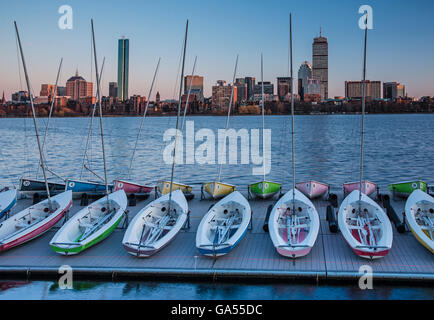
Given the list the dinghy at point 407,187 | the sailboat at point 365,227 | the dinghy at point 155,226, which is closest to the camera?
the sailboat at point 365,227

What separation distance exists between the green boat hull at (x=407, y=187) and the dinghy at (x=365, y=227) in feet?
12.1

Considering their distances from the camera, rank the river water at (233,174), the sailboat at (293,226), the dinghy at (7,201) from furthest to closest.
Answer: the dinghy at (7,201)
the sailboat at (293,226)
the river water at (233,174)

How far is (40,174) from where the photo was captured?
3941 cm

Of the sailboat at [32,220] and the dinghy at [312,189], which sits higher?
the dinghy at [312,189]

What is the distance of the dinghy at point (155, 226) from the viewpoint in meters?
12.9

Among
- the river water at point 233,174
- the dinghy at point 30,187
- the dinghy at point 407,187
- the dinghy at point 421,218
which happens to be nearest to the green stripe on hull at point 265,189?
the dinghy at point 407,187

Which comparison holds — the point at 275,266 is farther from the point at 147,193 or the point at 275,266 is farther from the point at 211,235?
the point at 147,193

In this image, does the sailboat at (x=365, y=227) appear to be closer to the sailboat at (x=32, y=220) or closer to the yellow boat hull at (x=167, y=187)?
the yellow boat hull at (x=167, y=187)

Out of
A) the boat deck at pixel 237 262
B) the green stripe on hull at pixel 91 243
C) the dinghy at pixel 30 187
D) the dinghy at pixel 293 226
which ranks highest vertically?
the dinghy at pixel 30 187

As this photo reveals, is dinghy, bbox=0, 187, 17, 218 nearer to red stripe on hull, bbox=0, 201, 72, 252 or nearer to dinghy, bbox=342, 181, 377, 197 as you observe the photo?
red stripe on hull, bbox=0, 201, 72, 252

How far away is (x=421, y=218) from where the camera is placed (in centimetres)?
1444

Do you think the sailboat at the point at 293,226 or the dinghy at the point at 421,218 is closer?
the sailboat at the point at 293,226

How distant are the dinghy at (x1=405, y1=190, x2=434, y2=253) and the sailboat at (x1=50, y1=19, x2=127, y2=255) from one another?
9.63 meters

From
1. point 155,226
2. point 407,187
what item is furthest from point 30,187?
point 407,187
